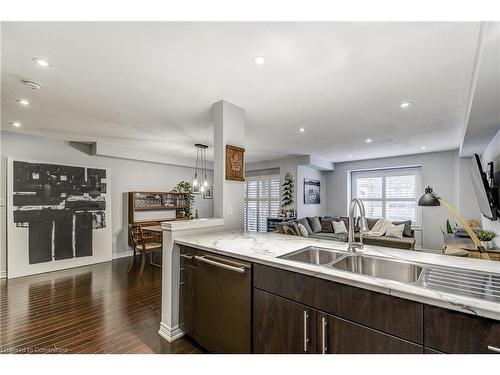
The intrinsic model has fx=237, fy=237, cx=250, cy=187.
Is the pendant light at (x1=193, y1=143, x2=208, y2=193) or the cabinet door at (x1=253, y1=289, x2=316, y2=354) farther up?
the pendant light at (x1=193, y1=143, x2=208, y2=193)

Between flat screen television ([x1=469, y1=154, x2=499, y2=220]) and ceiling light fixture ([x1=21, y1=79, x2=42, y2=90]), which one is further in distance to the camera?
flat screen television ([x1=469, y1=154, x2=499, y2=220])

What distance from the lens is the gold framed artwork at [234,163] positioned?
2.70 meters

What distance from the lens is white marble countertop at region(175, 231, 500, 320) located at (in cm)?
95

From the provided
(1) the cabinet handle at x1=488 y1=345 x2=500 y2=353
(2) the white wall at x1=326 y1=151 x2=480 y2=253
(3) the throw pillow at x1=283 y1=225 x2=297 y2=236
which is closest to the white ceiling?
(1) the cabinet handle at x1=488 y1=345 x2=500 y2=353

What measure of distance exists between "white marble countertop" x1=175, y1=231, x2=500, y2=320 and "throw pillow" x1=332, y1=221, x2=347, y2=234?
412cm

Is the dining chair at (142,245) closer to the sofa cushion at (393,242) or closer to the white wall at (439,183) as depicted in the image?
the sofa cushion at (393,242)

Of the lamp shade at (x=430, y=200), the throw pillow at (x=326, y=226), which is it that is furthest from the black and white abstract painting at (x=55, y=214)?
the lamp shade at (x=430, y=200)

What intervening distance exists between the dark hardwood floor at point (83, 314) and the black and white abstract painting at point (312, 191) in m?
4.36

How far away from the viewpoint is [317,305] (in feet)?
4.41

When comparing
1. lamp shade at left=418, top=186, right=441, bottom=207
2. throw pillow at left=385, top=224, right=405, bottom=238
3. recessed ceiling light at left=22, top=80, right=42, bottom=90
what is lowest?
throw pillow at left=385, top=224, right=405, bottom=238

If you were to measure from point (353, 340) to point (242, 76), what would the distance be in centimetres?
212

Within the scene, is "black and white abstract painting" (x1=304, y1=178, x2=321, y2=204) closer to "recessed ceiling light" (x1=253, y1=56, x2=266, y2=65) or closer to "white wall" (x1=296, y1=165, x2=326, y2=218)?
"white wall" (x1=296, y1=165, x2=326, y2=218)

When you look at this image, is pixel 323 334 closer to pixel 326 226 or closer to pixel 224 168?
pixel 224 168
